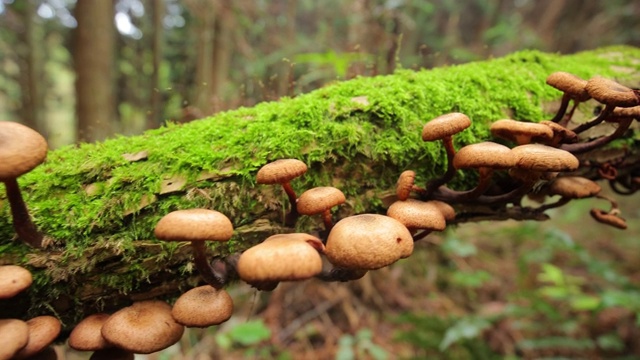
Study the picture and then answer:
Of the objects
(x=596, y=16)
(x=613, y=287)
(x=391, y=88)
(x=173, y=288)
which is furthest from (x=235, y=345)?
(x=596, y=16)

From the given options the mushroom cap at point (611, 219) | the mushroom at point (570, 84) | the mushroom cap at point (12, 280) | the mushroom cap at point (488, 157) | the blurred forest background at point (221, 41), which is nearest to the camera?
the mushroom cap at point (12, 280)

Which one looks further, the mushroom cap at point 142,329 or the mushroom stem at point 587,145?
the mushroom stem at point 587,145

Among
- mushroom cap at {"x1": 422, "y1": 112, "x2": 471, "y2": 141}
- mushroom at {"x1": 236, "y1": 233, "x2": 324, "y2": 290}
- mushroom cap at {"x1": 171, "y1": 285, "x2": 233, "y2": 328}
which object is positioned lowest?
mushroom cap at {"x1": 171, "y1": 285, "x2": 233, "y2": 328}

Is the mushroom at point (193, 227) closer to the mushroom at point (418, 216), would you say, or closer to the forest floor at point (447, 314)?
the mushroom at point (418, 216)

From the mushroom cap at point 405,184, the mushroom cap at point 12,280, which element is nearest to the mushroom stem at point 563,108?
the mushroom cap at point 405,184

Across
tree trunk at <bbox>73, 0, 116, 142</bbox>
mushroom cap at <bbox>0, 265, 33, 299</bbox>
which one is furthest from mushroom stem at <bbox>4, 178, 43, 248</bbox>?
tree trunk at <bbox>73, 0, 116, 142</bbox>

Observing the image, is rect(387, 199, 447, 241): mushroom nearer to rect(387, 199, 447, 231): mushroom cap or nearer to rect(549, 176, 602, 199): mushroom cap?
rect(387, 199, 447, 231): mushroom cap

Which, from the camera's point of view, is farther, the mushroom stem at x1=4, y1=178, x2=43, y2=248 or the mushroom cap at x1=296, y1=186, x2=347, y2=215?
the mushroom cap at x1=296, y1=186, x2=347, y2=215
